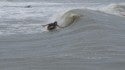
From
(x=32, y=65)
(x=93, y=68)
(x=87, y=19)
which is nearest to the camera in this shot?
(x=93, y=68)

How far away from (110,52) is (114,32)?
3.41 meters

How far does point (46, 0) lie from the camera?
4691 cm

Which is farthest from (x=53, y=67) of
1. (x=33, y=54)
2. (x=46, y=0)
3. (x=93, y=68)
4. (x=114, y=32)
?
(x=46, y=0)

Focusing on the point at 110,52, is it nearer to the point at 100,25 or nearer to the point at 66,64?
the point at 66,64

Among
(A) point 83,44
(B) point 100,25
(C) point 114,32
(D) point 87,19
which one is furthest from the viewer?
(D) point 87,19

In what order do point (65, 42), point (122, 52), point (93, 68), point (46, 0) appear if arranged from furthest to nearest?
point (46, 0) → point (65, 42) → point (122, 52) → point (93, 68)

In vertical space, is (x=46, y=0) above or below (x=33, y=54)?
above

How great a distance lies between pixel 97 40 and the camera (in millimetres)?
11586

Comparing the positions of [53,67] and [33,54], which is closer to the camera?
[53,67]

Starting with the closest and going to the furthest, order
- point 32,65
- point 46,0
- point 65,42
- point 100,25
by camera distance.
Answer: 1. point 32,65
2. point 65,42
3. point 100,25
4. point 46,0

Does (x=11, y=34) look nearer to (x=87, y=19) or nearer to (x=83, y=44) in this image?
(x=87, y=19)

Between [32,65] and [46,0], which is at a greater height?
[46,0]

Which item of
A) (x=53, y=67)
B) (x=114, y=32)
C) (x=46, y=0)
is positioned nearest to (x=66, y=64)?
(x=53, y=67)

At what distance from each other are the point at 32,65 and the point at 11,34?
627 centimetres
